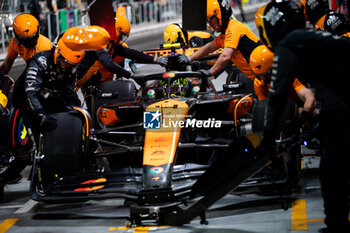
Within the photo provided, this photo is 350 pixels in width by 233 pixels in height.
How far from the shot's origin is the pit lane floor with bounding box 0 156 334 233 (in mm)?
6406

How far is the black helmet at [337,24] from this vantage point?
9.14 meters

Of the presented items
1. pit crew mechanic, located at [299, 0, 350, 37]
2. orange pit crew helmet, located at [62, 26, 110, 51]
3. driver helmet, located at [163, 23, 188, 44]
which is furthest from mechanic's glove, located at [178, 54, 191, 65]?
driver helmet, located at [163, 23, 188, 44]

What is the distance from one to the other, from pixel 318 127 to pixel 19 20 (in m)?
5.64

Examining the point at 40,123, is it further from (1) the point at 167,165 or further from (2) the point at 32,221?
(1) the point at 167,165

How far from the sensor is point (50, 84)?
798 cm

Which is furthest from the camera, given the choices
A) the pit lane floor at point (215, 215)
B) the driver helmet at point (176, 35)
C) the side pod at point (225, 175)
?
the driver helmet at point (176, 35)

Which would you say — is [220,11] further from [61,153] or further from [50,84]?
[61,153]

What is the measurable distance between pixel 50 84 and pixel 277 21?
331cm

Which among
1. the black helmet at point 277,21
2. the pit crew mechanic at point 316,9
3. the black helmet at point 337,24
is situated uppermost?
the black helmet at point 277,21

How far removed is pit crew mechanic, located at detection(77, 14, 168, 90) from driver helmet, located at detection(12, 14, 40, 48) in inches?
31.9

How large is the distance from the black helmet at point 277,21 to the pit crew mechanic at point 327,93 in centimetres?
26

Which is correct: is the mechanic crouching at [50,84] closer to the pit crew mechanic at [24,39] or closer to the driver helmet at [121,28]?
the pit crew mechanic at [24,39]

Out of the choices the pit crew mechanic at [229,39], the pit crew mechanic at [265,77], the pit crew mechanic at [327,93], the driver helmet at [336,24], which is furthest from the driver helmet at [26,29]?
the pit crew mechanic at [327,93]

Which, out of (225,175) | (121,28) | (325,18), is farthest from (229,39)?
(225,175)
